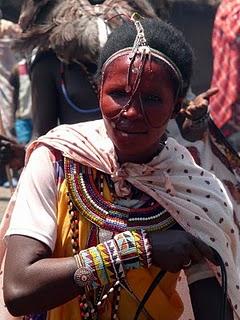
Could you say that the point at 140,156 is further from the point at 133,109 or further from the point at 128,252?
the point at 128,252

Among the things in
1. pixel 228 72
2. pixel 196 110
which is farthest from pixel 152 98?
pixel 228 72

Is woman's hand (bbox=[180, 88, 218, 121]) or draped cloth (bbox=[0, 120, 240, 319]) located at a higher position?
draped cloth (bbox=[0, 120, 240, 319])

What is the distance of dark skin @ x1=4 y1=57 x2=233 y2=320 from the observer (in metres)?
2.24

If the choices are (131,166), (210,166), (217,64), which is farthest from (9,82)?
(131,166)

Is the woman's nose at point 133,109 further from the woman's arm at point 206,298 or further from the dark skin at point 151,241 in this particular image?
the woman's arm at point 206,298

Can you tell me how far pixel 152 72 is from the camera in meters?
2.36

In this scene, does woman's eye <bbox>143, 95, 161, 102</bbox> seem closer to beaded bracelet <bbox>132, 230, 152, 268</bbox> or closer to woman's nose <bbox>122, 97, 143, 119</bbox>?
woman's nose <bbox>122, 97, 143, 119</bbox>

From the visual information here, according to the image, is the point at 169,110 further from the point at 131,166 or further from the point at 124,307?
the point at 124,307

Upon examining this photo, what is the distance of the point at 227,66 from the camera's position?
8.18 m

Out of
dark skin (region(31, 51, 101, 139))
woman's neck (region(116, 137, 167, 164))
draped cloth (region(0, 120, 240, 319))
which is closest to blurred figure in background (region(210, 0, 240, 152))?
dark skin (region(31, 51, 101, 139))

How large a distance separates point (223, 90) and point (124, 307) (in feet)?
19.5

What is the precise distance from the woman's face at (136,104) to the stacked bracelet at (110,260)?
0.90 ft

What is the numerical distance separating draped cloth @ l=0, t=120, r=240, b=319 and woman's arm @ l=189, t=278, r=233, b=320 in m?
0.04

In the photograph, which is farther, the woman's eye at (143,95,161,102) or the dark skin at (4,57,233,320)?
the woman's eye at (143,95,161,102)
